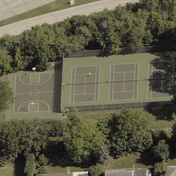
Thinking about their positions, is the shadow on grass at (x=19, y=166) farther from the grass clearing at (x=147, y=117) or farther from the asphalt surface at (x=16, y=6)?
the asphalt surface at (x=16, y=6)

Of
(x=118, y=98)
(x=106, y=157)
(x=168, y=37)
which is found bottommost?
(x=106, y=157)

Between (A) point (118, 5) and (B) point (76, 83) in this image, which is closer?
→ (B) point (76, 83)

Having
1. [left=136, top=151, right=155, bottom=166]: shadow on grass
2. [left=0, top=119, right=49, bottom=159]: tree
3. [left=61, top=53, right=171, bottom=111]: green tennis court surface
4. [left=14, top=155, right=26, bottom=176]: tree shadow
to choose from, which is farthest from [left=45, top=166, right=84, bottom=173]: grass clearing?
[left=61, top=53, right=171, bottom=111]: green tennis court surface

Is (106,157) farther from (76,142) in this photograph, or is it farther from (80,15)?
(80,15)

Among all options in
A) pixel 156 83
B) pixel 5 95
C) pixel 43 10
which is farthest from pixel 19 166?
pixel 43 10

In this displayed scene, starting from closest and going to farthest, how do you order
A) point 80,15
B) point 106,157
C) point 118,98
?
point 106,157, point 118,98, point 80,15

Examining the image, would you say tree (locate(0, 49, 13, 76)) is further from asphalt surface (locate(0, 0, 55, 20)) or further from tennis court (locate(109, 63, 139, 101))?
tennis court (locate(109, 63, 139, 101))

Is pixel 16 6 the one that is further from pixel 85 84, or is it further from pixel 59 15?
pixel 85 84

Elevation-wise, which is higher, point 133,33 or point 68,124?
point 133,33

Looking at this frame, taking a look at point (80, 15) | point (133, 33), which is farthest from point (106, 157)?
point (80, 15)
